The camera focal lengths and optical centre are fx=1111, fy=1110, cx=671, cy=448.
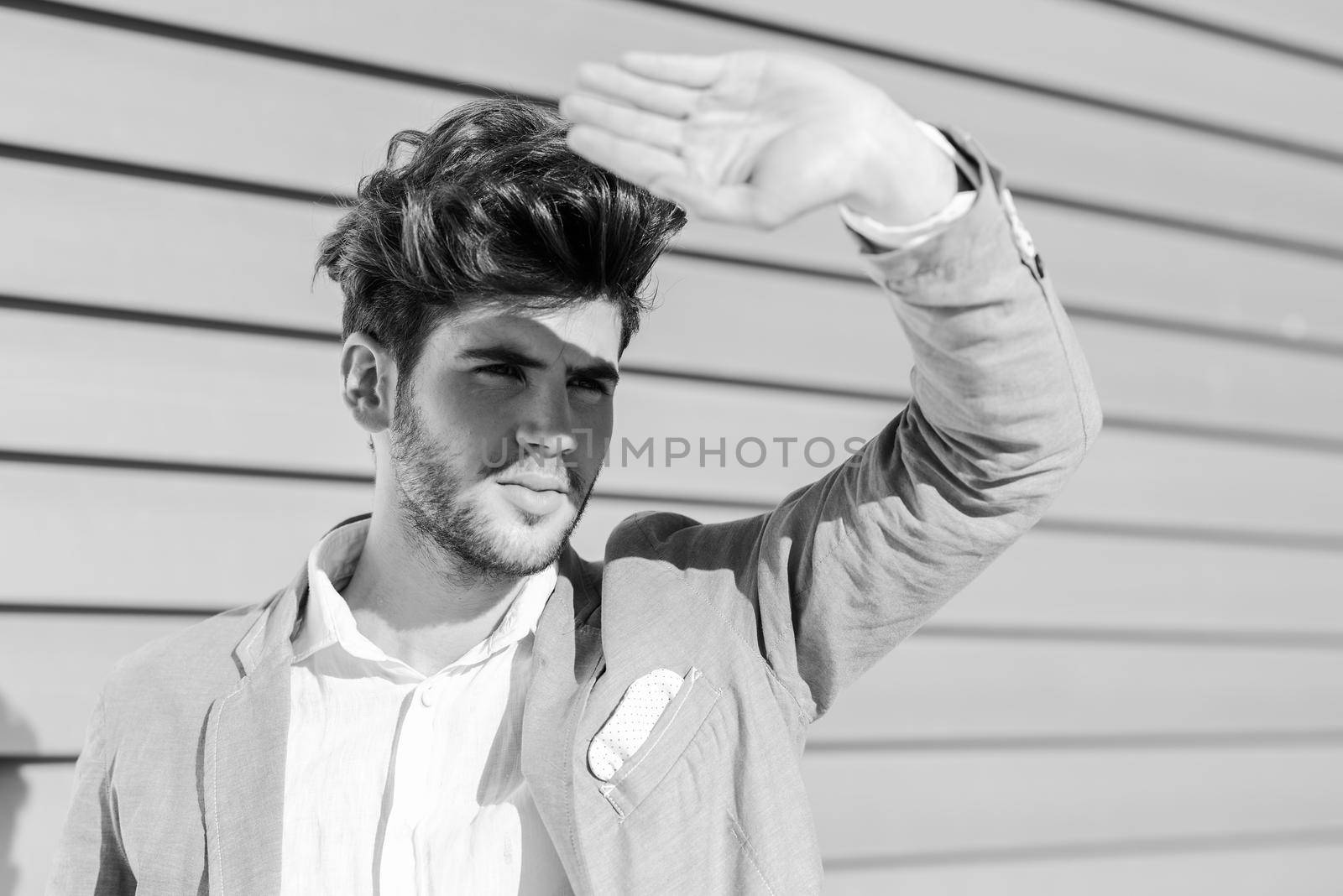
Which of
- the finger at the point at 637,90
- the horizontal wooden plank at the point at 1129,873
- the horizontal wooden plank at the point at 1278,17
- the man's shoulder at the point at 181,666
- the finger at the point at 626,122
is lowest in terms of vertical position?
the horizontal wooden plank at the point at 1129,873

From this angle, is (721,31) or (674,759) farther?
(721,31)

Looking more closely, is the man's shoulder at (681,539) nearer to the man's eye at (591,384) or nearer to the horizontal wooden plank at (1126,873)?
the man's eye at (591,384)

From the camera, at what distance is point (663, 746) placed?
4.67ft

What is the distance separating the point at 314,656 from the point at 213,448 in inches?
19.2

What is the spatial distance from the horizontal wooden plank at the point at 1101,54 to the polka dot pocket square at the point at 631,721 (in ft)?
4.96

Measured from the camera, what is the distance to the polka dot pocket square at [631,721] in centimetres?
141

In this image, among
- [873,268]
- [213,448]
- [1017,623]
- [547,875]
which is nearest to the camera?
[873,268]

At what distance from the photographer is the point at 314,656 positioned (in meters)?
1.73

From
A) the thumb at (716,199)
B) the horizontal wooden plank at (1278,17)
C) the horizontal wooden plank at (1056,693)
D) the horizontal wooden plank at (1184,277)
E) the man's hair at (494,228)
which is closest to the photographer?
the thumb at (716,199)

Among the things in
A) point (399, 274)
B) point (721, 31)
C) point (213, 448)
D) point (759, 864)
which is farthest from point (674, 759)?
point (721, 31)

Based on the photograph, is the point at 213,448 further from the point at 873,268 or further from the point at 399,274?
the point at 873,268

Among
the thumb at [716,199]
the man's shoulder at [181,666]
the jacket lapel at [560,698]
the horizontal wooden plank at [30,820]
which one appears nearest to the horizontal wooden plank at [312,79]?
the man's shoulder at [181,666]

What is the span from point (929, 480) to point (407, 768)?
2.75ft

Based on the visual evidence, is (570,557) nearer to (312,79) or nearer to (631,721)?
(631,721)
